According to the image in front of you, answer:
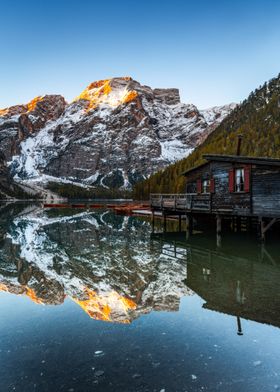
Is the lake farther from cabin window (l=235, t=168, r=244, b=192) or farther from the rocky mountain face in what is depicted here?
cabin window (l=235, t=168, r=244, b=192)

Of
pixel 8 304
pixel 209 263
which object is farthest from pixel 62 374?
pixel 209 263

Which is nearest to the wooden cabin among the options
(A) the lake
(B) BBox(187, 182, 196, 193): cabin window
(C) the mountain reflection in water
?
(B) BBox(187, 182, 196, 193): cabin window

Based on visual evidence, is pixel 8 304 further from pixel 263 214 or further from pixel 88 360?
pixel 263 214

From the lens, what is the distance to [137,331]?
1037 centimetres

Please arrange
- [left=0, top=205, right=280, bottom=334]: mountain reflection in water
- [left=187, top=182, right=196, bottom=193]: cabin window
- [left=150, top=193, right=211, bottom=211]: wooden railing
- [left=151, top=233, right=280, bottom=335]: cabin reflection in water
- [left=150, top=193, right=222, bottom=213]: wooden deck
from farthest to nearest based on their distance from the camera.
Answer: [left=187, top=182, right=196, bottom=193]: cabin window < [left=150, top=193, right=211, bottom=211]: wooden railing < [left=150, top=193, right=222, bottom=213]: wooden deck < [left=0, top=205, right=280, bottom=334]: mountain reflection in water < [left=151, top=233, right=280, bottom=335]: cabin reflection in water

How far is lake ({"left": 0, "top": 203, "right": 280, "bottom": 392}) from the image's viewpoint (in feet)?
25.0

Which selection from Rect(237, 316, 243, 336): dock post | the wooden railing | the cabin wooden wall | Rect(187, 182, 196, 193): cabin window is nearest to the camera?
Rect(237, 316, 243, 336): dock post

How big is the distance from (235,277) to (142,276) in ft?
16.1

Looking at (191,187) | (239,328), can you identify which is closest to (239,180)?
(191,187)

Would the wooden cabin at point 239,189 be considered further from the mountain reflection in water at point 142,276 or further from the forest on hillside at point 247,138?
the forest on hillside at point 247,138

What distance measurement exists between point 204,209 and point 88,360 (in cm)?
2607

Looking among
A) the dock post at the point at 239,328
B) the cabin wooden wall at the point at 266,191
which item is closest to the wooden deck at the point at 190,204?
the cabin wooden wall at the point at 266,191

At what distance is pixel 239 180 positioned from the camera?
29.6m

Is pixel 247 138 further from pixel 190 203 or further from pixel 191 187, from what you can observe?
pixel 190 203
